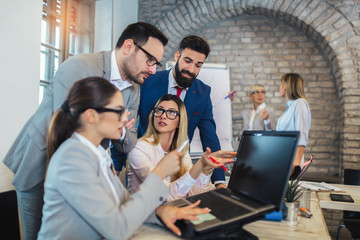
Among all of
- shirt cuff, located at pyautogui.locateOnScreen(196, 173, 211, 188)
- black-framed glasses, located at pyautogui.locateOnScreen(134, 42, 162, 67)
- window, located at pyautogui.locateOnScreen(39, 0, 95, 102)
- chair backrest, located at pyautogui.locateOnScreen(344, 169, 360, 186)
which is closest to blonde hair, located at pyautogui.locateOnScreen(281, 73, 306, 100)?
chair backrest, located at pyautogui.locateOnScreen(344, 169, 360, 186)

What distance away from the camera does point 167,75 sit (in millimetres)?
2164

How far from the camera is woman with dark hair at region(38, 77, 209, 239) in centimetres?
79

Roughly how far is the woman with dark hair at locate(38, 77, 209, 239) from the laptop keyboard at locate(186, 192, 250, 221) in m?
0.05

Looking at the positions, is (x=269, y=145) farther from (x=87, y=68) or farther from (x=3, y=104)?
(x=3, y=104)

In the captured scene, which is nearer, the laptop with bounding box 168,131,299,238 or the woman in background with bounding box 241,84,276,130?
the laptop with bounding box 168,131,299,238

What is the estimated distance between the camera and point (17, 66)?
191 cm

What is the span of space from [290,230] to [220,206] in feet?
1.00

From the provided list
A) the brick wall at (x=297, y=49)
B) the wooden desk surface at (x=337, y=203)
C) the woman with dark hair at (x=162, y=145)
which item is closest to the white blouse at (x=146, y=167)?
the woman with dark hair at (x=162, y=145)

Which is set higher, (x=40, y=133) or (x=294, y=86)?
(x=294, y=86)

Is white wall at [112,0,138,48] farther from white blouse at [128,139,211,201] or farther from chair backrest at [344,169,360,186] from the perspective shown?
chair backrest at [344,169,360,186]

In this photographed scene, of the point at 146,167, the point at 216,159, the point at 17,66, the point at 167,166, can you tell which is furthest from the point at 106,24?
the point at 167,166

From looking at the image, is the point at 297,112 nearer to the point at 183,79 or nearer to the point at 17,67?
the point at 183,79

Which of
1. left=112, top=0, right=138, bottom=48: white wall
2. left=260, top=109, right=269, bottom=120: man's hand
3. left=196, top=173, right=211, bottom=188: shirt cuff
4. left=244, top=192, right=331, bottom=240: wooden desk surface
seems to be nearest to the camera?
left=244, top=192, right=331, bottom=240: wooden desk surface

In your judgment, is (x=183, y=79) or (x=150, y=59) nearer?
(x=150, y=59)
